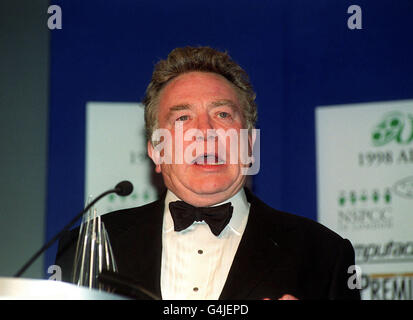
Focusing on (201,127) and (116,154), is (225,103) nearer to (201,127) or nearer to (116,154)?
(201,127)

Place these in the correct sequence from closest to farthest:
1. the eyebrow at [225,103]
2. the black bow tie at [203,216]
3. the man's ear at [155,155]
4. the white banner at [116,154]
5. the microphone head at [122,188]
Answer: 1. the microphone head at [122,188]
2. the black bow tie at [203,216]
3. the eyebrow at [225,103]
4. the man's ear at [155,155]
5. the white banner at [116,154]

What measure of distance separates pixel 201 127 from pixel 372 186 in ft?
4.69

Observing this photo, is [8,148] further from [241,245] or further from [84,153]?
[241,245]

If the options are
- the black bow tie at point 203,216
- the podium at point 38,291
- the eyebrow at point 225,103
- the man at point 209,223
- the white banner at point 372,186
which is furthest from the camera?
the white banner at point 372,186

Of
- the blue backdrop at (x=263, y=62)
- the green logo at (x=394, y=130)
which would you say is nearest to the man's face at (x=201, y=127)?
the blue backdrop at (x=263, y=62)

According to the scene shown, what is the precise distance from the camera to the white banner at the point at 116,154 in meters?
3.56

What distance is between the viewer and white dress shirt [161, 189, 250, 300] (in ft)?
7.33

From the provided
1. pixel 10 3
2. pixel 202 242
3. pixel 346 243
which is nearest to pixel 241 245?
pixel 202 242

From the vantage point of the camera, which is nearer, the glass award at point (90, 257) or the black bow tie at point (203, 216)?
the glass award at point (90, 257)

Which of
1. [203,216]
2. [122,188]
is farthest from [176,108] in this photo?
[122,188]

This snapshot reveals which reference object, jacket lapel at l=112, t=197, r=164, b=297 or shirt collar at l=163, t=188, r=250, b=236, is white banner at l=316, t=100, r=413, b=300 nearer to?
shirt collar at l=163, t=188, r=250, b=236

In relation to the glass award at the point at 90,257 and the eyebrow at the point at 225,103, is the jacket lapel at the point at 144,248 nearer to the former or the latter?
the glass award at the point at 90,257

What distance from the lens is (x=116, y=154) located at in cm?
359

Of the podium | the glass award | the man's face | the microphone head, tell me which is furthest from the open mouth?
the podium
